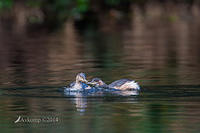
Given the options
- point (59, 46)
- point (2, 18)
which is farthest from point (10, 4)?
point (59, 46)

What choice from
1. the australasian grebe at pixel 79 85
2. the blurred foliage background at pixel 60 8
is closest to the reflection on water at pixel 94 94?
the australasian grebe at pixel 79 85

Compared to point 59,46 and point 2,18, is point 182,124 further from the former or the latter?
point 2,18

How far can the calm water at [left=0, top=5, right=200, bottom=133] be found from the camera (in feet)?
30.0

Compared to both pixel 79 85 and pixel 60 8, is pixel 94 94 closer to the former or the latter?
pixel 79 85

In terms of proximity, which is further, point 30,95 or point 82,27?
point 82,27

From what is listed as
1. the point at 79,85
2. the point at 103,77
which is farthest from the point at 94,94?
the point at 103,77

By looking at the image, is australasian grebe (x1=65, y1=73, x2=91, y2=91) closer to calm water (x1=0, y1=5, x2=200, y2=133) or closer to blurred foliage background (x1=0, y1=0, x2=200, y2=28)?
calm water (x1=0, y1=5, x2=200, y2=133)

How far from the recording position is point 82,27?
1235 inches

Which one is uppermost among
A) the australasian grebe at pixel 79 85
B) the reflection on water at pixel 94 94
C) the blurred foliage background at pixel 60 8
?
the blurred foliage background at pixel 60 8

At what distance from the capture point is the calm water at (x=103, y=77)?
9.13 meters

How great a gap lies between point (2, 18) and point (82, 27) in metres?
4.76

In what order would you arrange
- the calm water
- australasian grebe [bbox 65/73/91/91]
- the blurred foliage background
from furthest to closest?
the blurred foliage background
australasian grebe [bbox 65/73/91/91]
the calm water

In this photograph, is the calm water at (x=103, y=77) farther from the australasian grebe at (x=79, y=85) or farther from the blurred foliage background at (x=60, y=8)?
the blurred foliage background at (x=60, y=8)

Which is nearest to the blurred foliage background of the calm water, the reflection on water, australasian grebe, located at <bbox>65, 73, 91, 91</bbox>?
the calm water
